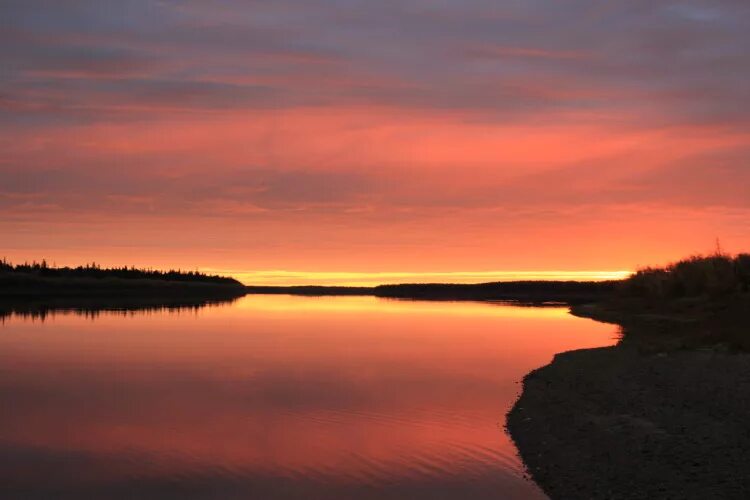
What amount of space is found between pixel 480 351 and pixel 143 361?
51.5 feet

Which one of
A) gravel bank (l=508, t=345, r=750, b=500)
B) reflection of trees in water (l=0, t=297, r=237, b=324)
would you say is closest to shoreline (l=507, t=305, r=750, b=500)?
gravel bank (l=508, t=345, r=750, b=500)

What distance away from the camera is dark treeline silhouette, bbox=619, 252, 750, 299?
51.7 metres

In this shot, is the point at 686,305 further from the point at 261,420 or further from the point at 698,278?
the point at 261,420

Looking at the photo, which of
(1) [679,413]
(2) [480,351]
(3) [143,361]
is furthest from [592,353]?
(3) [143,361]

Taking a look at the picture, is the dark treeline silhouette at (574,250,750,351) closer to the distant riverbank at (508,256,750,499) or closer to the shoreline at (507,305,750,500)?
the distant riverbank at (508,256,750,499)

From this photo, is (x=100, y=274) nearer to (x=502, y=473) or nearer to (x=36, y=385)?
(x=36, y=385)

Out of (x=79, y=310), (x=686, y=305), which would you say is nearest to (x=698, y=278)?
(x=686, y=305)

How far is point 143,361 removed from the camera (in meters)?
35.7

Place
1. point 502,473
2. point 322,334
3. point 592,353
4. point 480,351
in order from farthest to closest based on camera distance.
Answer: point 322,334 → point 480,351 → point 592,353 → point 502,473

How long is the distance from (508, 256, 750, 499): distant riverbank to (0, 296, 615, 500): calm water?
0.94 metres

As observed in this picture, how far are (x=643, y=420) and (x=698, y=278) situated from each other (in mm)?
43064

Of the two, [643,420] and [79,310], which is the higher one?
[79,310]

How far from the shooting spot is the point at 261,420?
69.7ft

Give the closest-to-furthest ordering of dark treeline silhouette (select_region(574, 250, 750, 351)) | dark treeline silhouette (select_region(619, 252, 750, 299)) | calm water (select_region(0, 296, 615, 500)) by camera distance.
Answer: calm water (select_region(0, 296, 615, 500)) < dark treeline silhouette (select_region(574, 250, 750, 351)) < dark treeline silhouette (select_region(619, 252, 750, 299))
